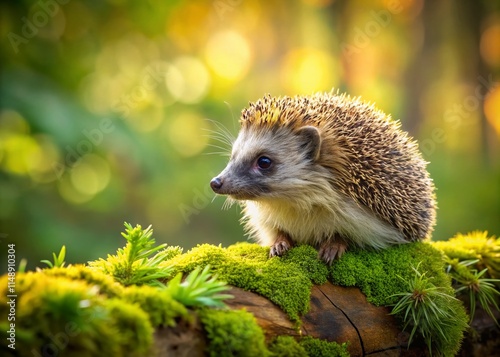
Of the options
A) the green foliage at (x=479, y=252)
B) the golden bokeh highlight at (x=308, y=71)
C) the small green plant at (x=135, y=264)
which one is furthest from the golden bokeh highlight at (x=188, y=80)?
the small green plant at (x=135, y=264)

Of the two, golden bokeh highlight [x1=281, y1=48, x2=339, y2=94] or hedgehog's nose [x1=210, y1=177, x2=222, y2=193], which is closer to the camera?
hedgehog's nose [x1=210, y1=177, x2=222, y2=193]

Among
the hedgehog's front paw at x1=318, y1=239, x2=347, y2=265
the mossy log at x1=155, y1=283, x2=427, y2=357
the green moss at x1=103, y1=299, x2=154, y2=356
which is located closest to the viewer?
the green moss at x1=103, y1=299, x2=154, y2=356

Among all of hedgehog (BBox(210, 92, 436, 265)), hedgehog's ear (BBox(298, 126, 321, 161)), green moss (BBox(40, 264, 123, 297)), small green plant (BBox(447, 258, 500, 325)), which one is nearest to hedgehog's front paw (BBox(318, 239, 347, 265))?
hedgehog (BBox(210, 92, 436, 265))

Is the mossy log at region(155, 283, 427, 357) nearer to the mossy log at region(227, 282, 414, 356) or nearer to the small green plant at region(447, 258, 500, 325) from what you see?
the mossy log at region(227, 282, 414, 356)

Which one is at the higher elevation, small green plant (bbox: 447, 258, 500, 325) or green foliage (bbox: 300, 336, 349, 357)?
small green plant (bbox: 447, 258, 500, 325)

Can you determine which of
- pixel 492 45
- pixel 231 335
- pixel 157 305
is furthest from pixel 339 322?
pixel 492 45

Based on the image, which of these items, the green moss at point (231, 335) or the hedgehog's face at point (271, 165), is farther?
the hedgehog's face at point (271, 165)

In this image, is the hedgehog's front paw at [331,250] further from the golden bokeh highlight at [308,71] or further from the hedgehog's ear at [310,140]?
the golden bokeh highlight at [308,71]

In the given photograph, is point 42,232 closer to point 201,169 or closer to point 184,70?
point 201,169
